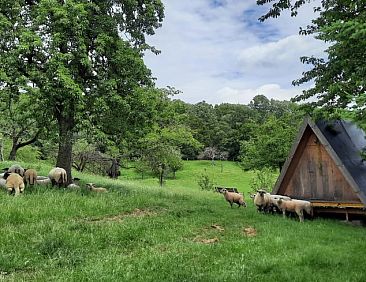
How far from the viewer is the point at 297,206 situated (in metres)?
17.3

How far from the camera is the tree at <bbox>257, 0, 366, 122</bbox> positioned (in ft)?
18.7

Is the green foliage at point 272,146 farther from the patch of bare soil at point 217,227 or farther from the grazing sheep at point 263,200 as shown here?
the patch of bare soil at point 217,227

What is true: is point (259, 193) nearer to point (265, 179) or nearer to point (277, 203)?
point (277, 203)

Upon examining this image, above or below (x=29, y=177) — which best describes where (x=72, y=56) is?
above

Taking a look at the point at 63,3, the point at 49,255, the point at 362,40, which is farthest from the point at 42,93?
A: the point at 362,40

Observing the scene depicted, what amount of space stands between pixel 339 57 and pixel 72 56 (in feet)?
35.6

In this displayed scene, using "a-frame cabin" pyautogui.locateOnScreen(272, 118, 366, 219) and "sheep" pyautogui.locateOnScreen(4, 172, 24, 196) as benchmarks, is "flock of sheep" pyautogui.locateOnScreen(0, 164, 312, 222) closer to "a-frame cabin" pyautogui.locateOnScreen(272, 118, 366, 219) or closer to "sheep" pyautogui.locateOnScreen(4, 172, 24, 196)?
"sheep" pyautogui.locateOnScreen(4, 172, 24, 196)

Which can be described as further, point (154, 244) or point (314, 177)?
point (314, 177)

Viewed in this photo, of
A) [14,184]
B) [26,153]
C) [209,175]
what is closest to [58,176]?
[14,184]

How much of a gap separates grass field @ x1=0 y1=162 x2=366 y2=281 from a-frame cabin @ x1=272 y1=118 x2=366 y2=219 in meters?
2.02

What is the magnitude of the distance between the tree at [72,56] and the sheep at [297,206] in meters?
8.23

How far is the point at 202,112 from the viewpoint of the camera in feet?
336

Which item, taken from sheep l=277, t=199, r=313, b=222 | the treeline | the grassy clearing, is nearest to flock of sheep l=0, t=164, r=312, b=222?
sheep l=277, t=199, r=313, b=222

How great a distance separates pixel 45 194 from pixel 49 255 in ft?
22.2
